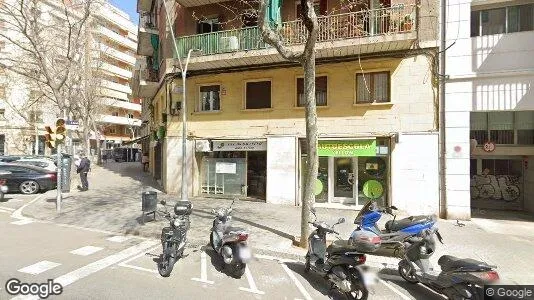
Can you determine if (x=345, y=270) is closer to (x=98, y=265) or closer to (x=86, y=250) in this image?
(x=98, y=265)

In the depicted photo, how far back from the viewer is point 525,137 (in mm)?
10977

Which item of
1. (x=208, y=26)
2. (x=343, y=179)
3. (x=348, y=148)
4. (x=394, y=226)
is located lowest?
(x=394, y=226)

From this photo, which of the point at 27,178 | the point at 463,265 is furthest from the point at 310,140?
the point at 27,178

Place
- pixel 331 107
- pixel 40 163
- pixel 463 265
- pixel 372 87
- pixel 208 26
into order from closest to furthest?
1. pixel 463 265
2. pixel 372 87
3. pixel 331 107
4. pixel 208 26
5. pixel 40 163

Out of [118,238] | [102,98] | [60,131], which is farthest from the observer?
[102,98]

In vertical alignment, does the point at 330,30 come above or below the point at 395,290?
above

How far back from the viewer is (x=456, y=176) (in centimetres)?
998

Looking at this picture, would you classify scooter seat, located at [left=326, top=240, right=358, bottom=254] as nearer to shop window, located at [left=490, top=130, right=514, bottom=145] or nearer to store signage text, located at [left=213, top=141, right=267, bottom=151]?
store signage text, located at [left=213, top=141, right=267, bottom=151]

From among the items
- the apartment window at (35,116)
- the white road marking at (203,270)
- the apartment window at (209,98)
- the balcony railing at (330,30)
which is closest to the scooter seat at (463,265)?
the white road marking at (203,270)

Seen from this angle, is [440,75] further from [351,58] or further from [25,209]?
[25,209]

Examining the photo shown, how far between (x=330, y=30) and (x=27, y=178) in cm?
1418

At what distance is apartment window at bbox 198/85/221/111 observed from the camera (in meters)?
13.2

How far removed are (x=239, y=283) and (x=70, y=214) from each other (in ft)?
25.1

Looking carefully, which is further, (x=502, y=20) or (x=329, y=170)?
(x=329, y=170)
